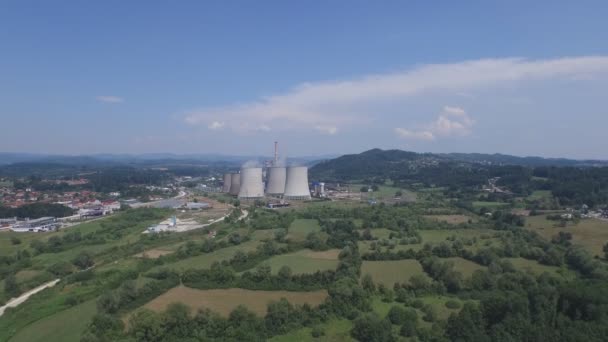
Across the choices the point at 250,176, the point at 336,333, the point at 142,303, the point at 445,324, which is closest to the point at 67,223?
the point at 250,176

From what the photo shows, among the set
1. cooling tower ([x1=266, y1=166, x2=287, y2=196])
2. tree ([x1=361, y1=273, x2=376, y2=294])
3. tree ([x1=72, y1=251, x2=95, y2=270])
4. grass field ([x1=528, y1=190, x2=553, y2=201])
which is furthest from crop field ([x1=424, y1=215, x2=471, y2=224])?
tree ([x1=72, y1=251, x2=95, y2=270])

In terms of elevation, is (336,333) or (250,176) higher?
(250,176)

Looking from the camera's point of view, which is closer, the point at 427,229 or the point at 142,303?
the point at 142,303

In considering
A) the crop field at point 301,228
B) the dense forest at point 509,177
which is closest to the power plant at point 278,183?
the crop field at point 301,228

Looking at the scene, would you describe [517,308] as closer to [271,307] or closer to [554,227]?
[271,307]

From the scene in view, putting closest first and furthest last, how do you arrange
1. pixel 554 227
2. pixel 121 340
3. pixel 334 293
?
pixel 121 340 < pixel 334 293 < pixel 554 227

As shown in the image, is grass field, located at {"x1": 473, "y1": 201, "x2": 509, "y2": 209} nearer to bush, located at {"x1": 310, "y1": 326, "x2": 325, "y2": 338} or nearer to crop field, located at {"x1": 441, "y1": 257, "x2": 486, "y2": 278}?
crop field, located at {"x1": 441, "y1": 257, "x2": 486, "y2": 278}
